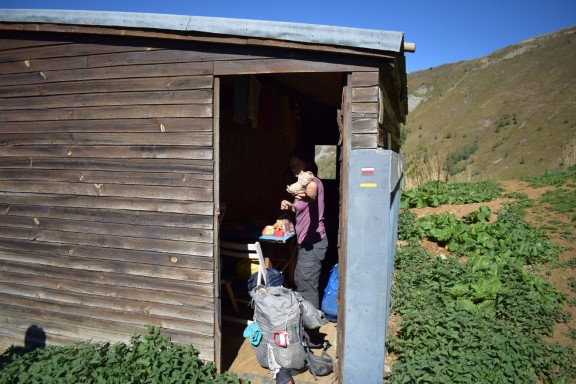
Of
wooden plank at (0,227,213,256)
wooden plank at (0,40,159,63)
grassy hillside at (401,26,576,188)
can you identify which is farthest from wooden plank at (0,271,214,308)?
grassy hillside at (401,26,576,188)

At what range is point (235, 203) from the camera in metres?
7.15

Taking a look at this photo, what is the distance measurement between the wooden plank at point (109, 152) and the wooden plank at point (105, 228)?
0.75 m

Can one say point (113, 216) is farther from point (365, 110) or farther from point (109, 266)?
point (365, 110)

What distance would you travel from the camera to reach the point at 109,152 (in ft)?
14.3

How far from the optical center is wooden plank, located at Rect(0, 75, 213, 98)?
13.2 ft

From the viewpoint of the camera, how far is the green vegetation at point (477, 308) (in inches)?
154

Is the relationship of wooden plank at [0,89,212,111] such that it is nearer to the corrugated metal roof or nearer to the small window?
the corrugated metal roof

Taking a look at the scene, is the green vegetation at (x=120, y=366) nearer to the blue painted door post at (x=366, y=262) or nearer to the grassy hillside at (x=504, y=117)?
the blue painted door post at (x=366, y=262)

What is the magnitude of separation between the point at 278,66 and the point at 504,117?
4223cm

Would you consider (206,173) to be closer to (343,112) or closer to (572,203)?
(343,112)

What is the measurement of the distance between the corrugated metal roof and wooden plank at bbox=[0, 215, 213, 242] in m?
2.02

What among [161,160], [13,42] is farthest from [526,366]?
[13,42]

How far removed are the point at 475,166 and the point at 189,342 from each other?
111 feet

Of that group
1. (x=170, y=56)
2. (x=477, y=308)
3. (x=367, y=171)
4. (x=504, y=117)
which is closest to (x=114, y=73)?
(x=170, y=56)
